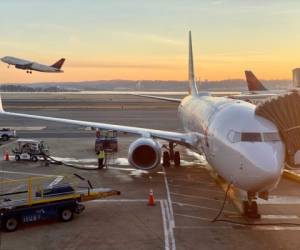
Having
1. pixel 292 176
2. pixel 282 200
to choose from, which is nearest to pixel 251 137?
pixel 282 200

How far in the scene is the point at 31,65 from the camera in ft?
358

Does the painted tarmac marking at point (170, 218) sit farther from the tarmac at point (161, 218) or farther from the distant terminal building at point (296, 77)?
the distant terminal building at point (296, 77)

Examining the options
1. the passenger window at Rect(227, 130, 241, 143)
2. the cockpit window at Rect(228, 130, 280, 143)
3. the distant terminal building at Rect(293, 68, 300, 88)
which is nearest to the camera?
the cockpit window at Rect(228, 130, 280, 143)

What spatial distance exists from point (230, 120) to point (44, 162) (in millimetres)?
15222

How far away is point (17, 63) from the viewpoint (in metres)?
109

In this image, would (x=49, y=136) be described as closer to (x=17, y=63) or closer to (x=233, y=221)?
(x=233, y=221)

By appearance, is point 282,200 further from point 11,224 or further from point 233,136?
point 11,224

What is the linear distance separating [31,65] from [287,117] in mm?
101077

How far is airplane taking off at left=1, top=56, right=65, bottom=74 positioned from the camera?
355 feet

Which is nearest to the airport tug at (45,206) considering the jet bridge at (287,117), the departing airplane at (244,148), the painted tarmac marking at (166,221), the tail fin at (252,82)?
the painted tarmac marking at (166,221)

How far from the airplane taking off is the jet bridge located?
96537 mm

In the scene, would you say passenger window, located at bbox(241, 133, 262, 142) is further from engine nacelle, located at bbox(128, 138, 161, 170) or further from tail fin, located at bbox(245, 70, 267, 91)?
tail fin, located at bbox(245, 70, 267, 91)

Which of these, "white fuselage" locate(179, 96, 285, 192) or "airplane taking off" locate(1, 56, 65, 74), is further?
"airplane taking off" locate(1, 56, 65, 74)

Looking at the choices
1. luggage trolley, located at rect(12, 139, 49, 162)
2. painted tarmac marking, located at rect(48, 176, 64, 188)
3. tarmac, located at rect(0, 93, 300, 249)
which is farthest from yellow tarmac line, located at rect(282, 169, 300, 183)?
luggage trolley, located at rect(12, 139, 49, 162)
